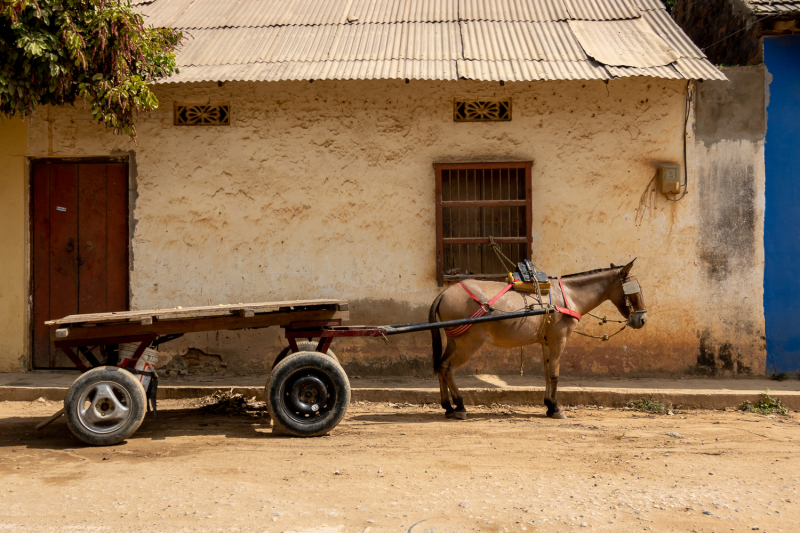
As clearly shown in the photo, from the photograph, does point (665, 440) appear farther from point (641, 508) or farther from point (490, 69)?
point (490, 69)

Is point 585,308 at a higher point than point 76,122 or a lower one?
lower

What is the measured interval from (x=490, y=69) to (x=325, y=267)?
2.90 m

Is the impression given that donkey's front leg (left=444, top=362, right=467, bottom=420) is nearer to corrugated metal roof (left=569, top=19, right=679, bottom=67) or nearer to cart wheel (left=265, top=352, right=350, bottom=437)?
cart wheel (left=265, top=352, right=350, bottom=437)

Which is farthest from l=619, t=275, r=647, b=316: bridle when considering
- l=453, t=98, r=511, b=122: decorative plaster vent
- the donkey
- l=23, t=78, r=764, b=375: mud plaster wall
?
l=453, t=98, r=511, b=122: decorative plaster vent

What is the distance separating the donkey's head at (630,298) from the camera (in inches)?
225

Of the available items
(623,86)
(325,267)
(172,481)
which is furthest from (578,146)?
(172,481)

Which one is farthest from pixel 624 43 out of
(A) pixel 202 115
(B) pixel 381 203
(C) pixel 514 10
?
(A) pixel 202 115

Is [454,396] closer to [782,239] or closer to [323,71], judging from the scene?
[323,71]

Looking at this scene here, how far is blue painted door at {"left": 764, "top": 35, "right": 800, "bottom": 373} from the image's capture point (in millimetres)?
7137

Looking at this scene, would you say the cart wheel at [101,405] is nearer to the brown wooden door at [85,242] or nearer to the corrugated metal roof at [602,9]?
the brown wooden door at [85,242]

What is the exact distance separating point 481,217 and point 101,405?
448 centimetres

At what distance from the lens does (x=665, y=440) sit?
193 inches

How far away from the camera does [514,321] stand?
560cm

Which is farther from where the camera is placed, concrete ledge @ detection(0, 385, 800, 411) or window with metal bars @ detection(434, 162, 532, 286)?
window with metal bars @ detection(434, 162, 532, 286)
